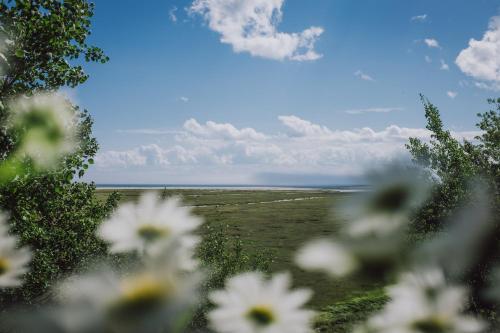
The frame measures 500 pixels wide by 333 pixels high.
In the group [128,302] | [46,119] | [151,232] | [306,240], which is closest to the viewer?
[128,302]

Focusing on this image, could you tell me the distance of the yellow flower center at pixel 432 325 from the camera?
22.7 inches

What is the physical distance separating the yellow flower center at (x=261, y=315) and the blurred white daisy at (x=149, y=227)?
142 millimetres

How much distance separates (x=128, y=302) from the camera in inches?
18.7

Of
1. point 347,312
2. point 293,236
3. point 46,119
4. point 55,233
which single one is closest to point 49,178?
point 55,233

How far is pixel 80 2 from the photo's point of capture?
1134 centimetres

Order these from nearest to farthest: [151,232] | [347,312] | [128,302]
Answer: [128,302]
[151,232]
[347,312]

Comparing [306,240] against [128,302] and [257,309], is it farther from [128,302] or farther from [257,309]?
[128,302]

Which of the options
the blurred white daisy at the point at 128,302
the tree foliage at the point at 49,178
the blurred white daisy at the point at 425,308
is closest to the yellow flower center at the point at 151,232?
the blurred white daisy at the point at 128,302

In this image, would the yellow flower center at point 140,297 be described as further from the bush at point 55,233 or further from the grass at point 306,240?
the bush at point 55,233

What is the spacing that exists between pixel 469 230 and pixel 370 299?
21529 millimetres

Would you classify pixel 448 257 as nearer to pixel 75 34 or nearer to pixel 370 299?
pixel 75 34

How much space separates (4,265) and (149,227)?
0.91 ft

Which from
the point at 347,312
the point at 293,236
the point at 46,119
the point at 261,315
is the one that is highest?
the point at 46,119

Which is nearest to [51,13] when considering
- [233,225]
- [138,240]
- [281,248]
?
[138,240]
